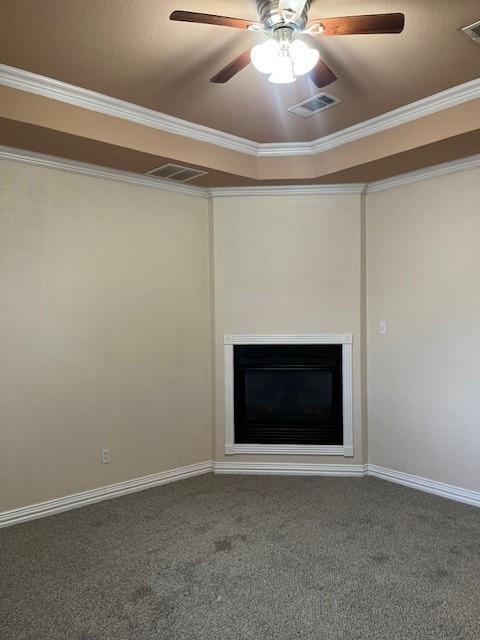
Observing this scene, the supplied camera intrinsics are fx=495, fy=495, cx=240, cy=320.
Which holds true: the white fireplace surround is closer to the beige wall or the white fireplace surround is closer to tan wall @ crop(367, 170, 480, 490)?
the beige wall

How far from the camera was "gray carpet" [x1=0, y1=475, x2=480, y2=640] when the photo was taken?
2.27 meters

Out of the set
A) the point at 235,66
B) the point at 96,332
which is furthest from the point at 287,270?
the point at 235,66

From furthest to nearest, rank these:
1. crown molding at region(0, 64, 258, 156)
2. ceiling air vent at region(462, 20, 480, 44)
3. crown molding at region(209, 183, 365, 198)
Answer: crown molding at region(209, 183, 365, 198) < crown molding at region(0, 64, 258, 156) < ceiling air vent at region(462, 20, 480, 44)

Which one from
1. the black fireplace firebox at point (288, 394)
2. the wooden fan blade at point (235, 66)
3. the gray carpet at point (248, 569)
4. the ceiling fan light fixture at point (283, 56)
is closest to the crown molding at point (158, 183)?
the black fireplace firebox at point (288, 394)

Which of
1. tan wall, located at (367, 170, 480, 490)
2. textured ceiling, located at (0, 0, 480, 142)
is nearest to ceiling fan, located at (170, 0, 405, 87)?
textured ceiling, located at (0, 0, 480, 142)

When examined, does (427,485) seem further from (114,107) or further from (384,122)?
(114,107)

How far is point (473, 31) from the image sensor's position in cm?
246

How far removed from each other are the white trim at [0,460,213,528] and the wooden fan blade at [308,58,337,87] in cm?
321

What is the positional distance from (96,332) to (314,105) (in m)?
2.29

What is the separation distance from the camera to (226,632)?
7.27ft

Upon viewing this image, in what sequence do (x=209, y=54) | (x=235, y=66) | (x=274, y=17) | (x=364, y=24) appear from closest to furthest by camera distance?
(x=364, y=24)
(x=274, y=17)
(x=235, y=66)
(x=209, y=54)

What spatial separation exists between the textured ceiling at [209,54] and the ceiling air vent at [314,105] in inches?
2.5

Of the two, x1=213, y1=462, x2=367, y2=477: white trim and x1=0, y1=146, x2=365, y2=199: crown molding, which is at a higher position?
x1=0, y1=146, x2=365, y2=199: crown molding

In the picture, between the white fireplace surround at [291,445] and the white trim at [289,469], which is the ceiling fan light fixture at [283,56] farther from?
the white trim at [289,469]
